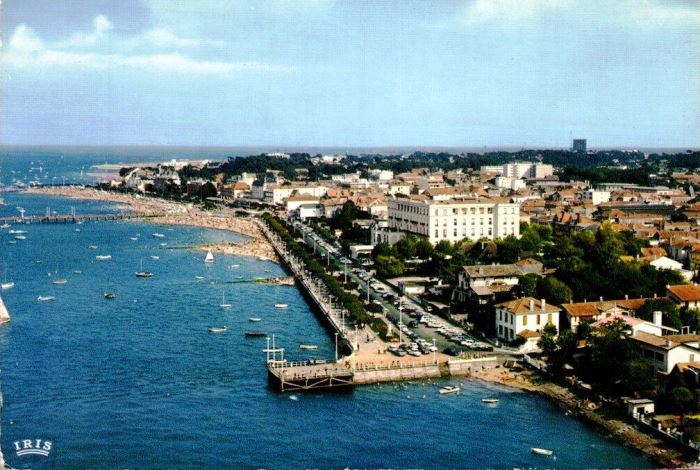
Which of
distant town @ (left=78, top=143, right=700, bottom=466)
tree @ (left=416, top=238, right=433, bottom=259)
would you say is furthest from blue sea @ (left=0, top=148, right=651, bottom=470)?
tree @ (left=416, top=238, right=433, bottom=259)

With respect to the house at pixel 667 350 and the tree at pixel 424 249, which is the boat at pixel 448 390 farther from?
the tree at pixel 424 249

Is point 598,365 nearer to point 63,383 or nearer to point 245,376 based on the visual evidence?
point 245,376

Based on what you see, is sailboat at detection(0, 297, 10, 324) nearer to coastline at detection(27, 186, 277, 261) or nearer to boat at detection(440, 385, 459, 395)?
boat at detection(440, 385, 459, 395)

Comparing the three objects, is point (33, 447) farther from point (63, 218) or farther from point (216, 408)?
point (63, 218)

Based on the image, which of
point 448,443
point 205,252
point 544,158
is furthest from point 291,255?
point 544,158

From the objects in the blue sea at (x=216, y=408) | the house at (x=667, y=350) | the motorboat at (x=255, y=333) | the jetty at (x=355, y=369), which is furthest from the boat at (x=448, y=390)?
the motorboat at (x=255, y=333)

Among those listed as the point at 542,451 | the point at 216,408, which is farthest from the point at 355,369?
the point at 542,451
